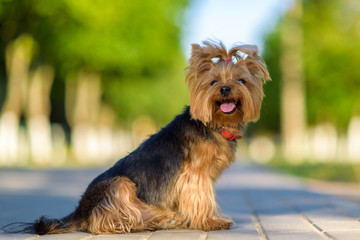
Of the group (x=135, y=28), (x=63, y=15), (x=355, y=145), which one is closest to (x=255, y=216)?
(x=63, y=15)

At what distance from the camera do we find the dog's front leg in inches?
228

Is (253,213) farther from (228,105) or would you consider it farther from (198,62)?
(198,62)

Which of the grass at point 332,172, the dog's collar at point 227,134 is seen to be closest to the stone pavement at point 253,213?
the dog's collar at point 227,134

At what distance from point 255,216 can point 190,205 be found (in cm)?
163

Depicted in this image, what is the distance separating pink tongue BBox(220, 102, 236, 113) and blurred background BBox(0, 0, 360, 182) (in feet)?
38.4

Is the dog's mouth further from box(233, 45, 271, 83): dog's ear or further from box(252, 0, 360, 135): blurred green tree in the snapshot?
box(252, 0, 360, 135): blurred green tree

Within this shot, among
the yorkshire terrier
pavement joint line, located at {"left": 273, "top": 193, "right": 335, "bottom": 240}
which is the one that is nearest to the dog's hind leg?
the yorkshire terrier

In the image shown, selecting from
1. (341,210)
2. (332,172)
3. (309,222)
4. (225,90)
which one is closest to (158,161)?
(225,90)

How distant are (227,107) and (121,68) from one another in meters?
22.1

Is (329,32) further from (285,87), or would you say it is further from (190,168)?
(190,168)

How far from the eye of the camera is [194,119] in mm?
5969

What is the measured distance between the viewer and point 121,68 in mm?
27547

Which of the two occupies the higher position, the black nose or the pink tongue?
the black nose

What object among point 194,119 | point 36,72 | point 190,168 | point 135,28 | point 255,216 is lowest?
point 255,216
